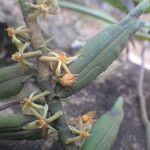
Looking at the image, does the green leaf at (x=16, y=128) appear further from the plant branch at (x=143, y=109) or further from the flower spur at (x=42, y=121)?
the plant branch at (x=143, y=109)

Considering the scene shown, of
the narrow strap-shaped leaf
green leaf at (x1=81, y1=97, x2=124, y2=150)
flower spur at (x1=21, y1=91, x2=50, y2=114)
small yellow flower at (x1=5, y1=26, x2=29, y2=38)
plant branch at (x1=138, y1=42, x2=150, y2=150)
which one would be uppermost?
small yellow flower at (x1=5, y1=26, x2=29, y2=38)

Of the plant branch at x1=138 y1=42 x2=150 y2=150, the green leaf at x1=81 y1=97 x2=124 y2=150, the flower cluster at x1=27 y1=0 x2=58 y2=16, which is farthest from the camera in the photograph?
the plant branch at x1=138 y1=42 x2=150 y2=150

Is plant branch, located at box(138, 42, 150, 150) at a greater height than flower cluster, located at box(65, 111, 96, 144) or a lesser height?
lesser

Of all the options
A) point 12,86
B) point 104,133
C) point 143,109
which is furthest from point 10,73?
point 143,109

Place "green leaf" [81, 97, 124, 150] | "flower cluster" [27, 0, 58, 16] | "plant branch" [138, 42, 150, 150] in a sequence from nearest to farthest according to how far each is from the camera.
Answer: "flower cluster" [27, 0, 58, 16] → "green leaf" [81, 97, 124, 150] → "plant branch" [138, 42, 150, 150]

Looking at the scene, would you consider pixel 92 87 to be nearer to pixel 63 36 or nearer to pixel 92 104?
pixel 92 104

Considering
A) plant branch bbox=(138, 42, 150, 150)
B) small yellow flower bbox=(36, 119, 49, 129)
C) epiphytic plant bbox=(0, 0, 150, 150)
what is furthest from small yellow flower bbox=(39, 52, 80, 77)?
plant branch bbox=(138, 42, 150, 150)

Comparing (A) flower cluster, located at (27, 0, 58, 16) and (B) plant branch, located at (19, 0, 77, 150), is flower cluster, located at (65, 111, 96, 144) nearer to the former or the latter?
(B) plant branch, located at (19, 0, 77, 150)
